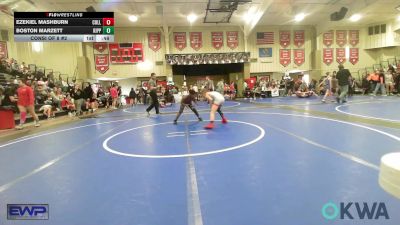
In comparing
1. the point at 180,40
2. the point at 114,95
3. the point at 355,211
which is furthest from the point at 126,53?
the point at 355,211

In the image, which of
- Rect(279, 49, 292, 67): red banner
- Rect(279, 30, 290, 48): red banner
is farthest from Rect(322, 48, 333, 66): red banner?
Rect(279, 30, 290, 48): red banner

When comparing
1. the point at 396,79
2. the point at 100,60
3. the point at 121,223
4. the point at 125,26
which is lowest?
the point at 121,223

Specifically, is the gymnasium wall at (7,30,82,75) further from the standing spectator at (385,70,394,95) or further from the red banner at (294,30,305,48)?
the standing spectator at (385,70,394,95)

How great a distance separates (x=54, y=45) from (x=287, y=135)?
22.1 meters

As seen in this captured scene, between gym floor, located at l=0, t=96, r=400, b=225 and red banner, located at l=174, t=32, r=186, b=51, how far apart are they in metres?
18.2

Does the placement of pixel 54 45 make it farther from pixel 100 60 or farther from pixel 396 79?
pixel 396 79

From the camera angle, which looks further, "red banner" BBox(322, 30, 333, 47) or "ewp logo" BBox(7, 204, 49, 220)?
"red banner" BBox(322, 30, 333, 47)

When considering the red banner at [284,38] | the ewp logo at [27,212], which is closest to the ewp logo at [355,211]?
Result: the ewp logo at [27,212]

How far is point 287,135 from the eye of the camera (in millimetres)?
5684

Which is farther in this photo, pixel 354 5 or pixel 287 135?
pixel 354 5

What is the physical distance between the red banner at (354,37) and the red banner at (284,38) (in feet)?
20.4

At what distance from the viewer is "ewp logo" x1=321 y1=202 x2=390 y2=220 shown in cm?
229

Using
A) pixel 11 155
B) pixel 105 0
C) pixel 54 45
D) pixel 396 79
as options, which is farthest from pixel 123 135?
pixel 54 45

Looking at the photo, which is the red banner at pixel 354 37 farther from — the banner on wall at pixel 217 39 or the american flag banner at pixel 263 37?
the banner on wall at pixel 217 39
